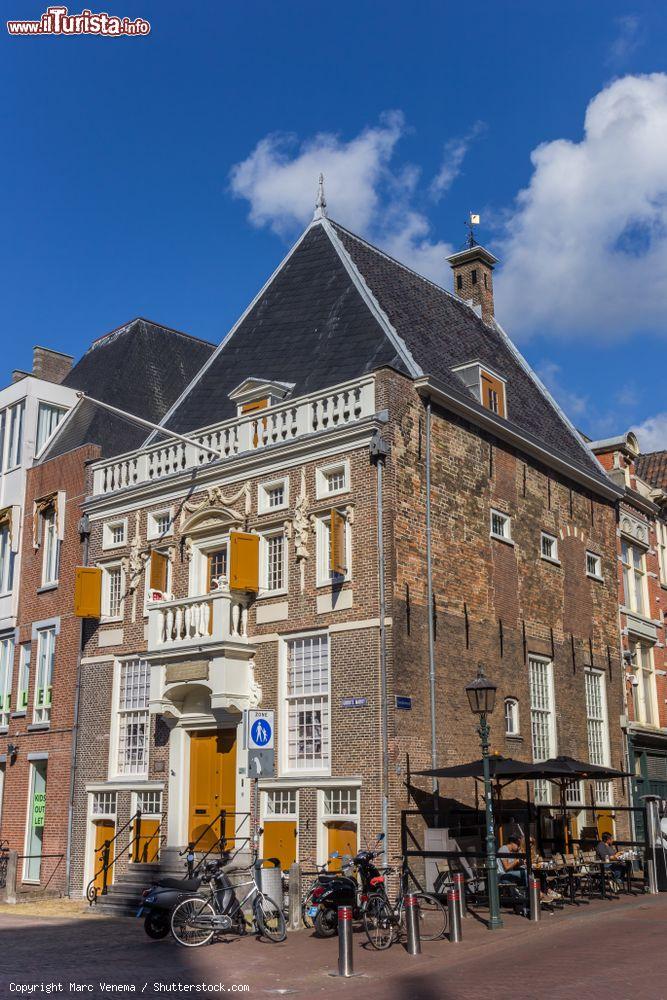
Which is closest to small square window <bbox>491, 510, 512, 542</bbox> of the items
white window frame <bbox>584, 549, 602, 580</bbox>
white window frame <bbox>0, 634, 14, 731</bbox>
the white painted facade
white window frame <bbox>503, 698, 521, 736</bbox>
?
white window frame <bbox>503, 698, 521, 736</bbox>

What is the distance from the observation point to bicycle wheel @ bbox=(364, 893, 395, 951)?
14906mm

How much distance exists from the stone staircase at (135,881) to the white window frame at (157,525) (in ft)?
23.2

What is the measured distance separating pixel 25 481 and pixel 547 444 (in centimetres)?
1461

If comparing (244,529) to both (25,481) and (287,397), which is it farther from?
(25,481)

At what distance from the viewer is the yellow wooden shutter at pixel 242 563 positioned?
71.1 ft

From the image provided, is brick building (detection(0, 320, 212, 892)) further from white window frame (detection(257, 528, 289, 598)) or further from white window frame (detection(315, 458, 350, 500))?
white window frame (detection(315, 458, 350, 500))

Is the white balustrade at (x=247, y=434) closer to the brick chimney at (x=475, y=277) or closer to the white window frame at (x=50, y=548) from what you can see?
the white window frame at (x=50, y=548)

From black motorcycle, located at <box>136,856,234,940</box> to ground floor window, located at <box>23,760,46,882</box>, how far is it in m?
10.3

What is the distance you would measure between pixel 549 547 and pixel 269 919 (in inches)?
522

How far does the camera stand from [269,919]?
1562cm

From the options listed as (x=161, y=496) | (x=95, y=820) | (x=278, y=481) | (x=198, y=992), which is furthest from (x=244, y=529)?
(x=198, y=992)

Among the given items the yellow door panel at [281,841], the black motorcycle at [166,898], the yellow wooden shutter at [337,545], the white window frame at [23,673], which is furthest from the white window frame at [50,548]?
the black motorcycle at [166,898]

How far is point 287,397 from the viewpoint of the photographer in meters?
23.9

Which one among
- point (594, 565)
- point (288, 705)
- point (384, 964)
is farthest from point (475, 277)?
point (384, 964)
